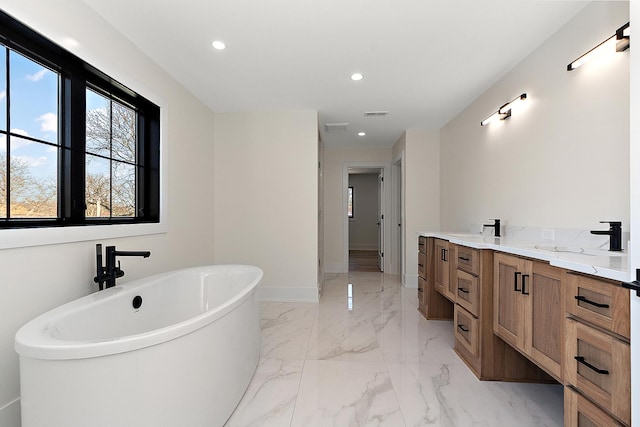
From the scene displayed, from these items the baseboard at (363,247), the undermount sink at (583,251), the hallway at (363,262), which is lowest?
the hallway at (363,262)

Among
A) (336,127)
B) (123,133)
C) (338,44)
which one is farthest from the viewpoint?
(336,127)

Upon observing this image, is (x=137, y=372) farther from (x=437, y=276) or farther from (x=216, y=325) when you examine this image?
(x=437, y=276)

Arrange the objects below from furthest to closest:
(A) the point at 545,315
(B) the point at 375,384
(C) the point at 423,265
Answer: (C) the point at 423,265
(B) the point at 375,384
(A) the point at 545,315

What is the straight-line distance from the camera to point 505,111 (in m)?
2.55

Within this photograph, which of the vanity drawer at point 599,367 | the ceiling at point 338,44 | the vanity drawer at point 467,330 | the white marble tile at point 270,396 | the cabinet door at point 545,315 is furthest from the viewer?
the vanity drawer at point 467,330

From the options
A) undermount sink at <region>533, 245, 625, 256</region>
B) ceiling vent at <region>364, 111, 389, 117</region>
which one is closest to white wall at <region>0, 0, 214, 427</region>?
ceiling vent at <region>364, 111, 389, 117</region>

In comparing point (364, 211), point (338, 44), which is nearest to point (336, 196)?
point (338, 44)

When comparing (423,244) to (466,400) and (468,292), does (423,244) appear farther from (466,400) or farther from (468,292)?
(466,400)

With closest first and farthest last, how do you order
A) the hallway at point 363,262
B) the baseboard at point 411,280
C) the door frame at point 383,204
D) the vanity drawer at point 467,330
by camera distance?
1. the vanity drawer at point 467,330
2. the baseboard at point 411,280
3. the door frame at point 383,204
4. the hallway at point 363,262

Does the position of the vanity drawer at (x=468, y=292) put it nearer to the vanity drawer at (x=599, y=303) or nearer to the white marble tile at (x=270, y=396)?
the vanity drawer at (x=599, y=303)

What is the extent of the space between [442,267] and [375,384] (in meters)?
1.32

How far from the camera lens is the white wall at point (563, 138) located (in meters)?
1.58

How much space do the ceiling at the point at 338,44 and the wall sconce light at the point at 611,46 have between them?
1.21 feet

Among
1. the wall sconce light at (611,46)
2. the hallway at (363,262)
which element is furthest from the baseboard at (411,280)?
the wall sconce light at (611,46)
